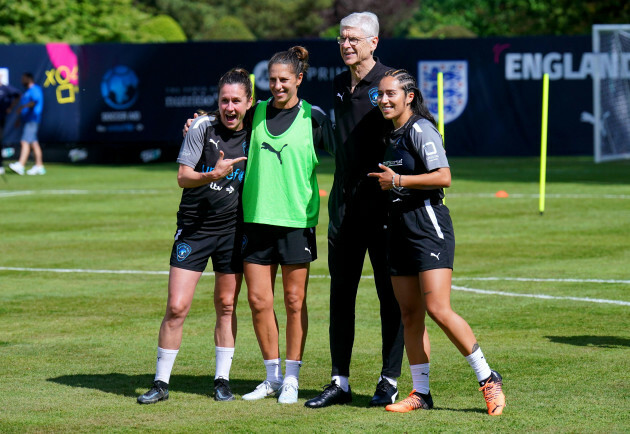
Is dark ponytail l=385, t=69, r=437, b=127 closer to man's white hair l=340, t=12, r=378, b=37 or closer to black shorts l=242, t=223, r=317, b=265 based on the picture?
man's white hair l=340, t=12, r=378, b=37

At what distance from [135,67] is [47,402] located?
85.9ft

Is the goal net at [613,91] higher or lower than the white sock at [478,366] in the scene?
higher

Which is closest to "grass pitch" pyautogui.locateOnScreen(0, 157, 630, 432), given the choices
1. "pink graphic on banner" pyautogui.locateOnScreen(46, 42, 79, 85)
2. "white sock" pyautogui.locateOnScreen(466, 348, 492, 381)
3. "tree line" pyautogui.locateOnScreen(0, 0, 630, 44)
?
"white sock" pyautogui.locateOnScreen(466, 348, 492, 381)

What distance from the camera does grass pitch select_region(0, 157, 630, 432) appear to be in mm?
6742

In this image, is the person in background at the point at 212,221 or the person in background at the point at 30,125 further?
the person in background at the point at 30,125

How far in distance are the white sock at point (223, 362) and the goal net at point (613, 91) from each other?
22682 mm

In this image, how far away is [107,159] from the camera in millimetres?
32625

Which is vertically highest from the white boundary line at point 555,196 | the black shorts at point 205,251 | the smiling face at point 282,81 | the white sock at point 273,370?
the smiling face at point 282,81

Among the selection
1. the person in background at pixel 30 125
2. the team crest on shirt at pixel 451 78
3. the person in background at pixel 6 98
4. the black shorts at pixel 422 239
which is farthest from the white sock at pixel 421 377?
the team crest on shirt at pixel 451 78

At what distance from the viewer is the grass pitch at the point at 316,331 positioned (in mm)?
6742

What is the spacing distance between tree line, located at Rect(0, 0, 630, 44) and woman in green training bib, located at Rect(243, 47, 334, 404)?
1471 inches

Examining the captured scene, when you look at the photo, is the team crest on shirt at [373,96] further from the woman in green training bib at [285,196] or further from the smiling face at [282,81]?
the smiling face at [282,81]

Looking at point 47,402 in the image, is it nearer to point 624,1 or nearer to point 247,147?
point 247,147

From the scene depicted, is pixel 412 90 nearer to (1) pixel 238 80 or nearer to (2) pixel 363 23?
(2) pixel 363 23
